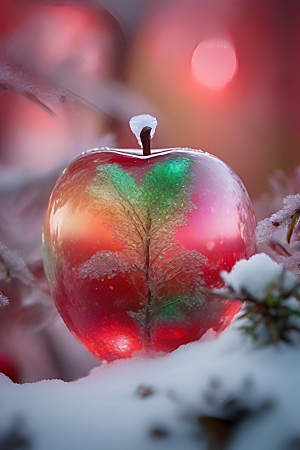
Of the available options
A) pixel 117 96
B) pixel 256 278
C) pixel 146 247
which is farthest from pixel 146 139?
pixel 117 96

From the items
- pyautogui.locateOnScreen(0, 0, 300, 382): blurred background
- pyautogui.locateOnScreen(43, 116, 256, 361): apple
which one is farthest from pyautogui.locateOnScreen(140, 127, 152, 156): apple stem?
pyautogui.locateOnScreen(0, 0, 300, 382): blurred background

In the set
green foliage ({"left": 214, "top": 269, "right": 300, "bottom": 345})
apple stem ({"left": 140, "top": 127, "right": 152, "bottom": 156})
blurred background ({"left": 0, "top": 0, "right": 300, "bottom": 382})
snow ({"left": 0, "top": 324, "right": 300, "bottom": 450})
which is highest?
blurred background ({"left": 0, "top": 0, "right": 300, "bottom": 382})

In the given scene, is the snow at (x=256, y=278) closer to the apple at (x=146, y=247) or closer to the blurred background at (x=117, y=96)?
the apple at (x=146, y=247)

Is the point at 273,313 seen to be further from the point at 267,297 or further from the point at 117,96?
the point at 117,96

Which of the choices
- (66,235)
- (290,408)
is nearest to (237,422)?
(290,408)

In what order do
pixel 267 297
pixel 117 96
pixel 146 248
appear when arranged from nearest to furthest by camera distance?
pixel 267 297, pixel 146 248, pixel 117 96

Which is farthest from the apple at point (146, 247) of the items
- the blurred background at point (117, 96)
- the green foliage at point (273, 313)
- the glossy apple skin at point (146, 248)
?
the blurred background at point (117, 96)

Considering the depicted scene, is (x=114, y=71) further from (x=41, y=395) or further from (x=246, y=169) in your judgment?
(x=41, y=395)

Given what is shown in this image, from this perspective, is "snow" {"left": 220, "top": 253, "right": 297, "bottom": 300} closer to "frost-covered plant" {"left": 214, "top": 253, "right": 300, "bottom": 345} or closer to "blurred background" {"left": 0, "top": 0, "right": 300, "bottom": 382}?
"frost-covered plant" {"left": 214, "top": 253, "right": 300, "bottom": 345}
